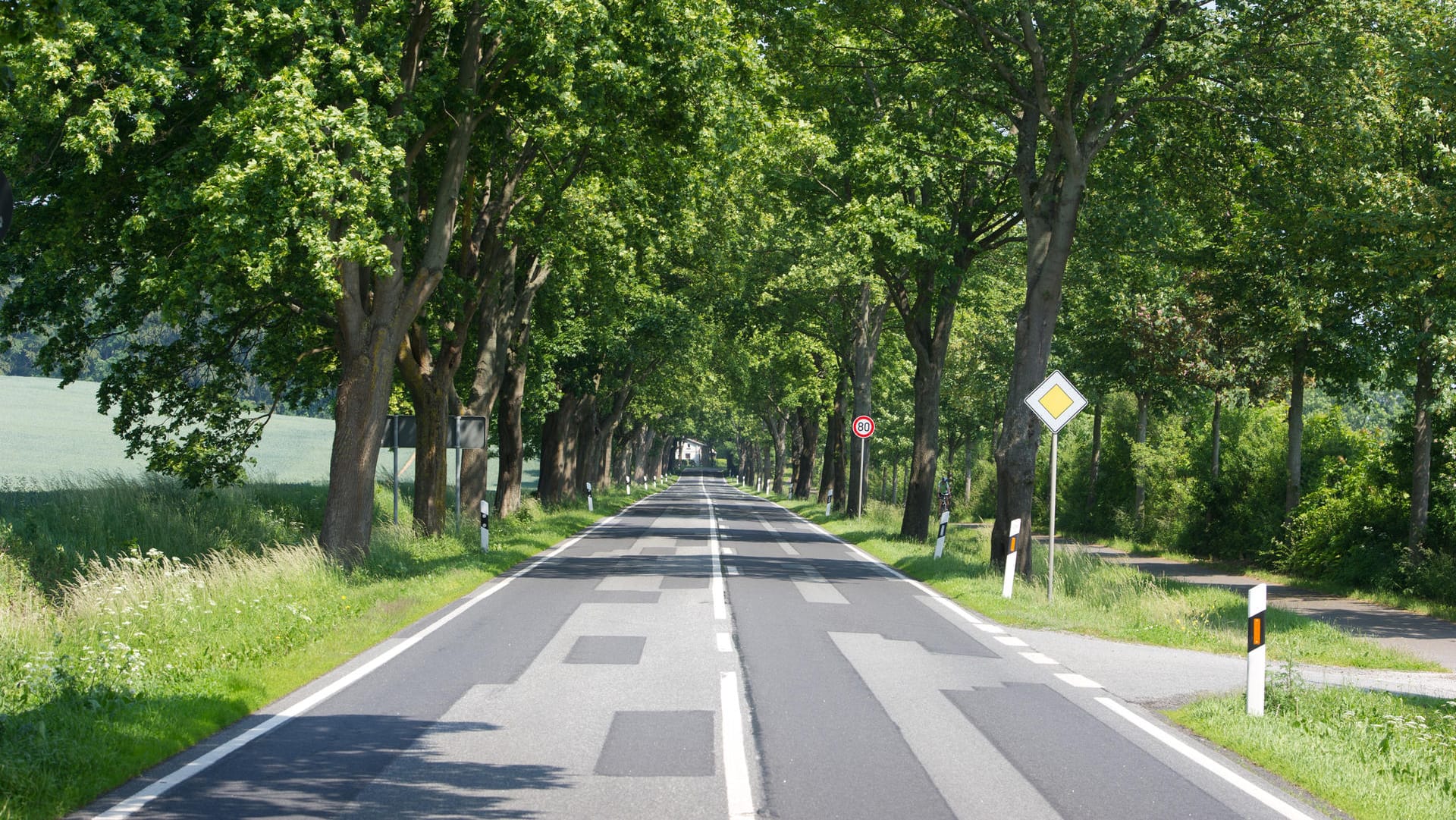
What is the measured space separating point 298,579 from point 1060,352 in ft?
83.6

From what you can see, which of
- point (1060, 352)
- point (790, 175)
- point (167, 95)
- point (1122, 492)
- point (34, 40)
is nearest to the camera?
point (34, 40)

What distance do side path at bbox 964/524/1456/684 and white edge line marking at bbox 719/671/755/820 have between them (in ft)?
18.8

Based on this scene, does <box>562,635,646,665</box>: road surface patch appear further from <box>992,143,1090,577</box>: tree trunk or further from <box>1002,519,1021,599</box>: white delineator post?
<box>992,143,1090,577</box>: tree trunk

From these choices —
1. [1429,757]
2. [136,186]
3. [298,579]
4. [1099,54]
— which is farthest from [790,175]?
[1429,757]

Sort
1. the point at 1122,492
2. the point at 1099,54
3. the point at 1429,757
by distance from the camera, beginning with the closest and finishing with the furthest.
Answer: the point at 1429,757
the point at 1099,54
the point at 1122,492

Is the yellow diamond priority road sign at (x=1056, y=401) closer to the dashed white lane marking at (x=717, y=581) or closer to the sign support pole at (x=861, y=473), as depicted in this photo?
the dashed white lane marking at (x=717, y=581)

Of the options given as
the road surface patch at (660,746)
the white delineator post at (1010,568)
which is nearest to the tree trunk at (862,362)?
the white delineator post at (1010,568)

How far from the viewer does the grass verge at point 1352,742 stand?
23.0ft

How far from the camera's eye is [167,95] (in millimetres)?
14656

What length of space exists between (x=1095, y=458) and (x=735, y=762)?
1293 inches

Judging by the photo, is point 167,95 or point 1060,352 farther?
point 1060,352

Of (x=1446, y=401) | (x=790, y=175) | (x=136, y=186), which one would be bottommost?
(x=1446, y=401)

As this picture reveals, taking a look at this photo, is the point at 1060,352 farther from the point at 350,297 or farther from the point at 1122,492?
the point at 350,297

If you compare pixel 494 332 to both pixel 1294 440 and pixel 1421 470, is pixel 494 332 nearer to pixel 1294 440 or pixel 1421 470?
pixel 1294 440
